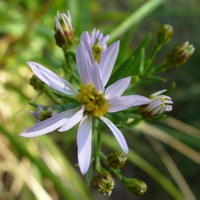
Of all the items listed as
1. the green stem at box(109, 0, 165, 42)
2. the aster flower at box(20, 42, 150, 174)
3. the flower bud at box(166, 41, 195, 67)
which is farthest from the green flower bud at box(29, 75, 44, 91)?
the green stem at box(109, 0, 165, 42)

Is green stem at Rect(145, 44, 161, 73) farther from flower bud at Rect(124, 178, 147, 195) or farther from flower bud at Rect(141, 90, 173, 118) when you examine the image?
flower bud at Rect(124, 178, 147, 195)

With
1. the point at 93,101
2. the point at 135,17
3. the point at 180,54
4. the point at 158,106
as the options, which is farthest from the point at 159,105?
the point at 135,17

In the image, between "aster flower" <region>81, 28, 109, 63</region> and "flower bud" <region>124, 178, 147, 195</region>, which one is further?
"flower bud" <region>124, 178, 147, 195</region>

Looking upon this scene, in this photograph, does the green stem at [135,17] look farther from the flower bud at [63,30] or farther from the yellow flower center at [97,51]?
the yellow flower center at [97,51]

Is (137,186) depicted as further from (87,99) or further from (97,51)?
Answer: (97,51)

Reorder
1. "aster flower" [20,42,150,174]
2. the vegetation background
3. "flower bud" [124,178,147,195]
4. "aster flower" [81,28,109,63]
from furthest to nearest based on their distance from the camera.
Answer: the vegetation background < "flower bud" [124,178,147,195] < "aster flower" [81,28,109,63] < "aster flower" [20,42,150,174]

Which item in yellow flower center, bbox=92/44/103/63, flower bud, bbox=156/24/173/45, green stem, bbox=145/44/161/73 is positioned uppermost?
yellow flower center, bbox=92/44/103/63

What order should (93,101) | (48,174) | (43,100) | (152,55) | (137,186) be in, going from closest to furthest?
(93,101)
(137,186)
(152,55)
(48,174)
(43,100)

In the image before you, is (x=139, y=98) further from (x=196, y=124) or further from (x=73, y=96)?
(x=196, y=124)
